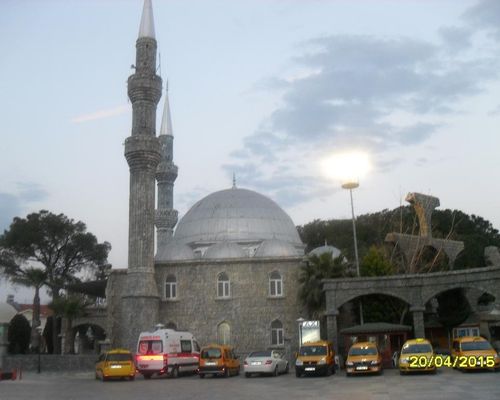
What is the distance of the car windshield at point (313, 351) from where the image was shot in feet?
75.7

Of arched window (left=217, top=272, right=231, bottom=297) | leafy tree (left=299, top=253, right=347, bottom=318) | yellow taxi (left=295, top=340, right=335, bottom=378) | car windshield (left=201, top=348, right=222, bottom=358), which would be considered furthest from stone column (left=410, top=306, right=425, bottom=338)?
arched window (left=217, top=272, right=231, bottom=297)

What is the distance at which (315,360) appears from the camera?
22.6 metres

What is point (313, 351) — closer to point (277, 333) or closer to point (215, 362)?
point (215, 362)

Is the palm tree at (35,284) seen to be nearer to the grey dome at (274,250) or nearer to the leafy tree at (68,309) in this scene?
the leafy tree at (68,309)

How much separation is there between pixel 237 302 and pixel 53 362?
10.5m

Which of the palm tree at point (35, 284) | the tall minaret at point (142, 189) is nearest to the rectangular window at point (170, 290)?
the tall minaret at point (142, 189)

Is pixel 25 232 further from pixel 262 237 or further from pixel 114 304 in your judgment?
pixel 262 237

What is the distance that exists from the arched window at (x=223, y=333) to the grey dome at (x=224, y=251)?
13.3 feet

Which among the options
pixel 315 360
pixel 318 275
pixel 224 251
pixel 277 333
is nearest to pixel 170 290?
pixel 224 251

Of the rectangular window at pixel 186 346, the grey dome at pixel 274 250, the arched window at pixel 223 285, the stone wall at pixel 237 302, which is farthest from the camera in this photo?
the grey dome at pixel 274 250

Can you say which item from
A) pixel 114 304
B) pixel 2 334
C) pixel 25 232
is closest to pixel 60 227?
pixel 25 232

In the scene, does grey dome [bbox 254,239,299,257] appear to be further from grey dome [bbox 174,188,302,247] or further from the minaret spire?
the minaret spire

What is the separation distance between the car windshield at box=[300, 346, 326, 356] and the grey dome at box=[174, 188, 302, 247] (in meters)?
19.1

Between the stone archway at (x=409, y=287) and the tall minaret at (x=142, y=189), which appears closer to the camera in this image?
the stone archway at (x=409, y=287)
